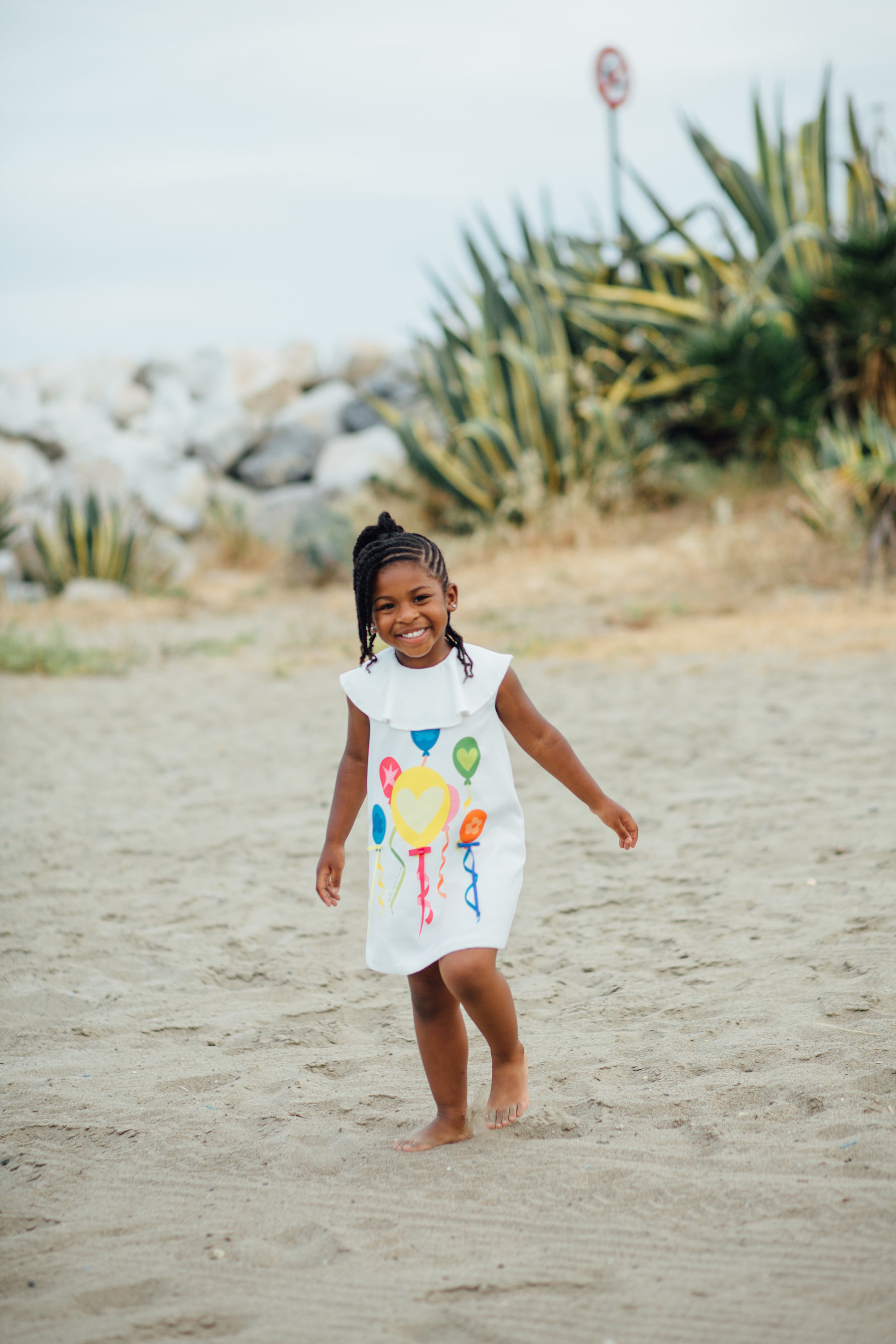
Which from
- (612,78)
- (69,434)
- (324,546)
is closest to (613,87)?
(612,78)

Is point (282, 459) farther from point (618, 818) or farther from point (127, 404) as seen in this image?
point (618, 818)

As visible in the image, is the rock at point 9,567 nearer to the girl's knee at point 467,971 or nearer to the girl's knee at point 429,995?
the girl's knee at point 429,995

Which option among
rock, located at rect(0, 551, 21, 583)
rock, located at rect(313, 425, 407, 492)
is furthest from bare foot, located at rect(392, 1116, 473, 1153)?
rock, located at rect(313, 425, 407, 492)

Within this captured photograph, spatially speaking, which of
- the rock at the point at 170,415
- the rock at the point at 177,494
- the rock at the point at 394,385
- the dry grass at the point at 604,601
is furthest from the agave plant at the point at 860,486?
the rock at the point at 170,415

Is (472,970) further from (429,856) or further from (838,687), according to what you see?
(838,687)

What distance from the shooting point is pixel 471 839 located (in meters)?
2.35

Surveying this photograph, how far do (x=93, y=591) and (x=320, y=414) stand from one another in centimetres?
809

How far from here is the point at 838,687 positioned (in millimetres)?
6402

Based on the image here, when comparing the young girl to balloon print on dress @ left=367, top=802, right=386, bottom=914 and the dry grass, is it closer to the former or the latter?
balloon print on dress @ left=367, top=802, right=386, bottom=914

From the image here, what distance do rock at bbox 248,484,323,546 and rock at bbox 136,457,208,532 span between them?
884mm

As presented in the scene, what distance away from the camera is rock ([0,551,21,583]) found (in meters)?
13.3

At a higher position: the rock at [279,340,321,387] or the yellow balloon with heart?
the rock at [279,340,321,387]

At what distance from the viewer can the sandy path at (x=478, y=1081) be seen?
1.88 m

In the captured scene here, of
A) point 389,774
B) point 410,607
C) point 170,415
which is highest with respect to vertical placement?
point 170,415
